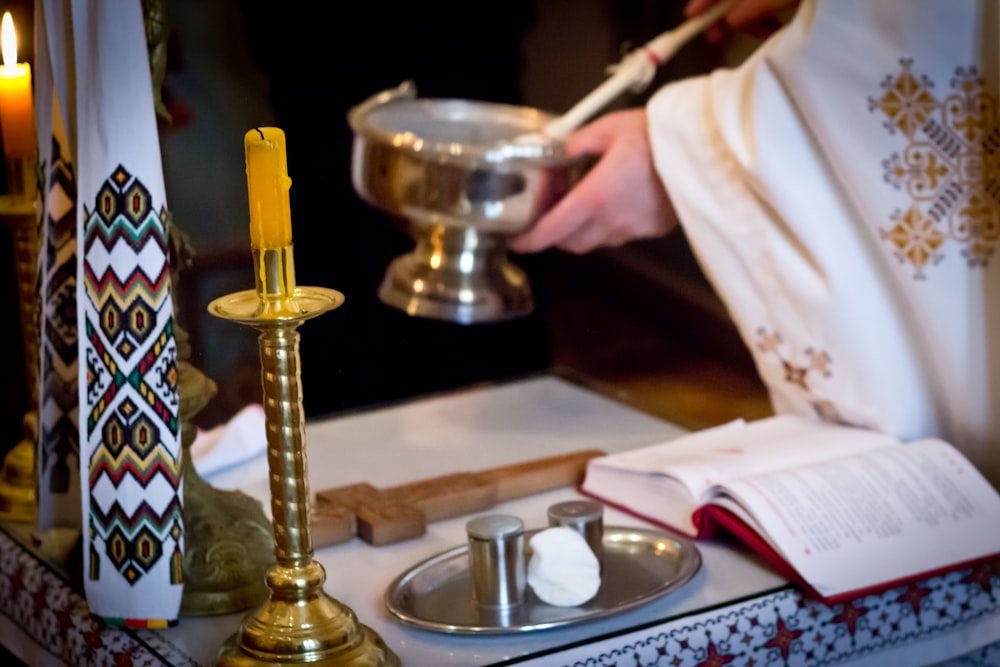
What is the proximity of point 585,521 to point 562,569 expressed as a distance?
0.17ft

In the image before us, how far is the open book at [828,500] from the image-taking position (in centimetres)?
107

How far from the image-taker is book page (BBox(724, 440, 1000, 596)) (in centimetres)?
106

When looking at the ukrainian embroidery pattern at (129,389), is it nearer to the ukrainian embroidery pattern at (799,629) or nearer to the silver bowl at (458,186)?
the ukrainian embroidery pattern at (799,629)

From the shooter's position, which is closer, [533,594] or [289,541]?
[289,541]

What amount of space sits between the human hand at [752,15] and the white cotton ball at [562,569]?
63 cm

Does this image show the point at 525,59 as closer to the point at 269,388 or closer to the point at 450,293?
the point at 450,293

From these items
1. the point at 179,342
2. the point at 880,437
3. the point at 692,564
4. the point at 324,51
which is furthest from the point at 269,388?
the point at 324,51

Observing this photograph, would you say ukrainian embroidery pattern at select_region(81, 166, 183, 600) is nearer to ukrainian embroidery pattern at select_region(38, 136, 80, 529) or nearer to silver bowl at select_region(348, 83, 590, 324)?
ukrainian embroidery pattern at select_region(38, 136, 80, 529)

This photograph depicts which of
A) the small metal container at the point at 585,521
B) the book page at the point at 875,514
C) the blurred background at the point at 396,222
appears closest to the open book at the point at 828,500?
the book page at the point at 875,514

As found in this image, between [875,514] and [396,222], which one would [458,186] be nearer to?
[396,222]

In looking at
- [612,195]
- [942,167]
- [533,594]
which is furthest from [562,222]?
[533,594]

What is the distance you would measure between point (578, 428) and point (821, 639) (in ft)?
1.49

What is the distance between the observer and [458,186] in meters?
1.36

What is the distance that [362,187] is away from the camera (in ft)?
4.74
